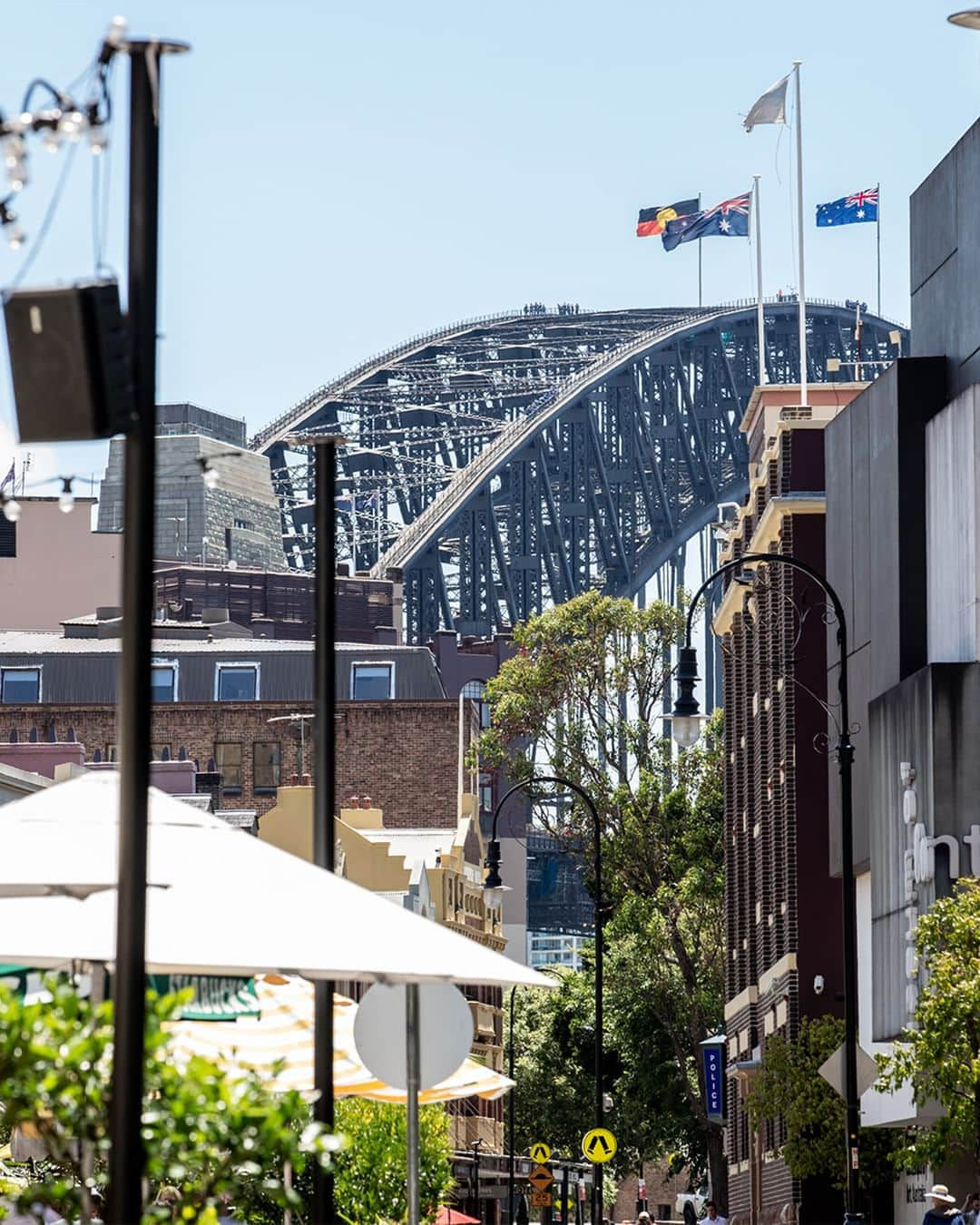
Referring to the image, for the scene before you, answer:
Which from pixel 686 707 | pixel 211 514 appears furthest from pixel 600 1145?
pixel 211 514

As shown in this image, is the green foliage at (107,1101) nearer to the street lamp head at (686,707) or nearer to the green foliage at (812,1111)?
the street lamp head at (686,707)

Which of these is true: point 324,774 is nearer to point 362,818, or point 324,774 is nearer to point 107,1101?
point 107,1101

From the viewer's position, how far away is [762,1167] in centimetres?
5956

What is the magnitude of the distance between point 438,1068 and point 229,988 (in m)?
1.37

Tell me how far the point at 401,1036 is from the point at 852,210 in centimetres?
6787

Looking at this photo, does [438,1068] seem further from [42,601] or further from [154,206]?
[42,601]

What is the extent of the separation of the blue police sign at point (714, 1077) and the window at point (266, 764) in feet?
89.5

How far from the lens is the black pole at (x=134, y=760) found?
8688 millimetres

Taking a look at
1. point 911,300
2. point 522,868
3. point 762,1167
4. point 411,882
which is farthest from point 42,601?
point 911,300

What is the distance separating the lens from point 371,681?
101m

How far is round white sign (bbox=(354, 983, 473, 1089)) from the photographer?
14969 millimetres

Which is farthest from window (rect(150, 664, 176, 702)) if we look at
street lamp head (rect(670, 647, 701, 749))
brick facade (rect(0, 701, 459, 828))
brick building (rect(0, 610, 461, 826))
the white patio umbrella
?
the white patio umbrella

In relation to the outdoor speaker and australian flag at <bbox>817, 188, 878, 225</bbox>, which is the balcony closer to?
australian flag at <bbox>817, 188, 878, 225</bbox>

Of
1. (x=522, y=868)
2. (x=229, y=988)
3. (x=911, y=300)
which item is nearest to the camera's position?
(x=229, y=988)
